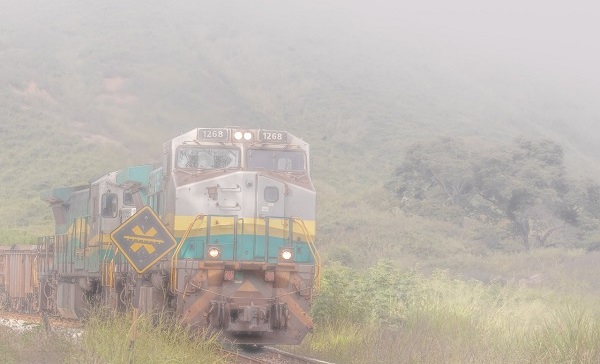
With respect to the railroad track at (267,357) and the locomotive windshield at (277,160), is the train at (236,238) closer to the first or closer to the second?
the locomotive windshield at (277,160)

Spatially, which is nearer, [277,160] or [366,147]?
[277,160]

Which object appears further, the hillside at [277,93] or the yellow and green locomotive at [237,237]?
the hillside at [277,93]

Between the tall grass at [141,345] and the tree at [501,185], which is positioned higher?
the tree at [501,185]

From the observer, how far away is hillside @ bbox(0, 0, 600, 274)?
52.4 meters

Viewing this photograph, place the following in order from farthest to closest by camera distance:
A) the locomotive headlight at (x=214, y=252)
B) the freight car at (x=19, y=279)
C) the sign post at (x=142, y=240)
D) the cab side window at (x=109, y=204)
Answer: the freight car at (x=19, y=279) → the cab side window at (x=109, y=204) → the locomotive headlight at (x=214, y=252) → the sign post at (x=142, y=240)

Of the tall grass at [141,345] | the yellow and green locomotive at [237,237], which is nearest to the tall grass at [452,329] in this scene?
the yellow and green locomotive at [237,237]

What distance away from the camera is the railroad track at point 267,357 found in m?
14.9

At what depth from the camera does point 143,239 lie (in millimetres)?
12164

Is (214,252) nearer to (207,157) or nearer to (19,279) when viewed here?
(207,157)

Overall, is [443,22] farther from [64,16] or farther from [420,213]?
[420,213]

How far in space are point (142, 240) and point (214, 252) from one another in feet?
10.5

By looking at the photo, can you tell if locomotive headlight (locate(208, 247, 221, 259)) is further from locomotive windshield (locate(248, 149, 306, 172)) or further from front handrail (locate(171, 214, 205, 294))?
locomotive windshield (locate(248, 149, 306, 172))

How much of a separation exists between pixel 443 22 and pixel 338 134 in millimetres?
66482

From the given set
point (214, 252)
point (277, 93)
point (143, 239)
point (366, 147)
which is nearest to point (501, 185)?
point (366, 147)
